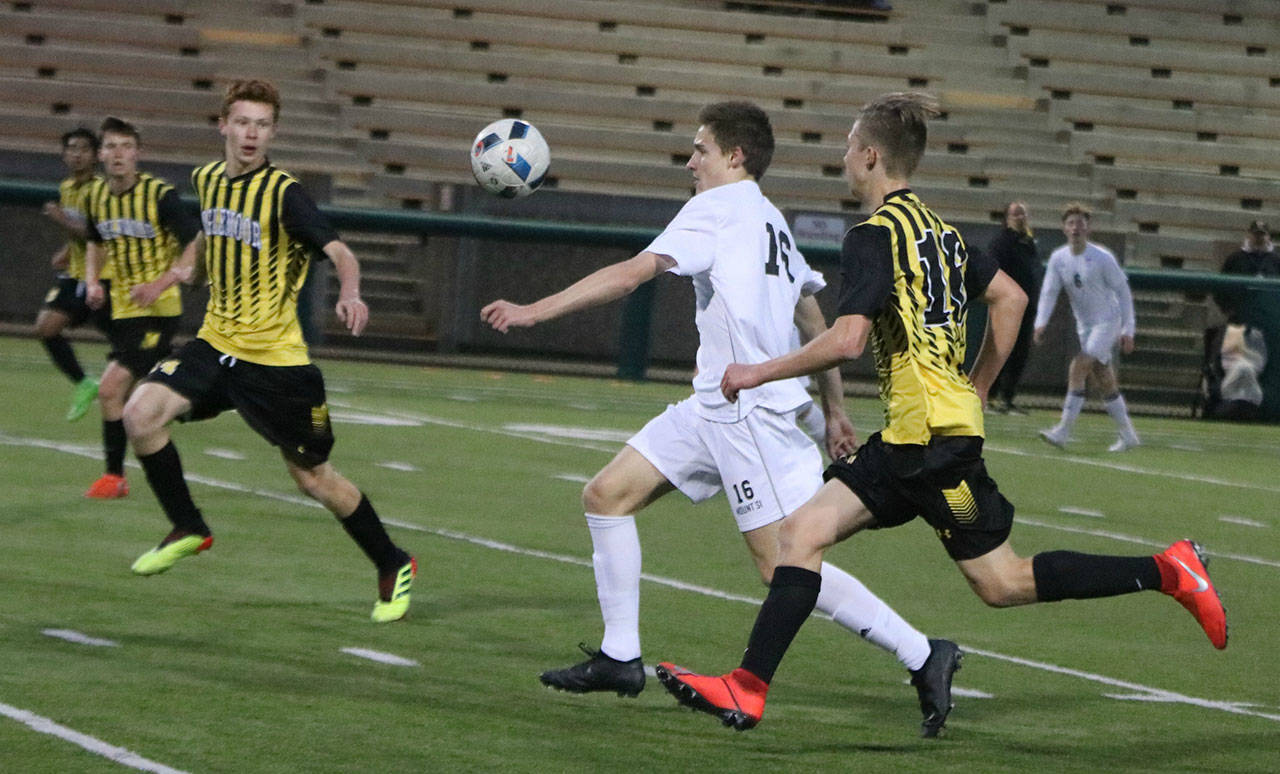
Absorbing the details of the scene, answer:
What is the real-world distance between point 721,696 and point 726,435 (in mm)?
1032

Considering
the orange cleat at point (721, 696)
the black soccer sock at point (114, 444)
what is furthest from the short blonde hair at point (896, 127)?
the black soccer sock at point (114, 444)

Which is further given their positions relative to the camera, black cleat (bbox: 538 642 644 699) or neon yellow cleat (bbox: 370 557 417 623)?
neon yellow cleat (bbox: 370 557 417 623)

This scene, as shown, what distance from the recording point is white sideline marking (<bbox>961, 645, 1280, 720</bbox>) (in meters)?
6.36

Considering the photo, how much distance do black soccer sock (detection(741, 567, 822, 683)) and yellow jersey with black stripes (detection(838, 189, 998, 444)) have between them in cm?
51

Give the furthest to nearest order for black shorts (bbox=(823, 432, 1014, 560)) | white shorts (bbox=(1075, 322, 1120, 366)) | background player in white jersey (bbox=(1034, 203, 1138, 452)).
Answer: white shorts (bbox=(1075, 322, 1120, 366)) < background player in white jersey (bbox=(1034, 203, 1138, 452)) < black shorts (bbox=(823, 432, 1014, 560))

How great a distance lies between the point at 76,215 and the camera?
12.6m

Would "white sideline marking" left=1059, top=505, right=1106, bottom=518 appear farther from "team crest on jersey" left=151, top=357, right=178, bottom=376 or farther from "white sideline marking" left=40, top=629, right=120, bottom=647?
"white sideline marking" left=40, top=629, right=120, bottom=647

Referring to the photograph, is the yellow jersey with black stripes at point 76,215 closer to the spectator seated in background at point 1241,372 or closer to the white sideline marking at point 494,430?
the white sideline marking at point 494,430

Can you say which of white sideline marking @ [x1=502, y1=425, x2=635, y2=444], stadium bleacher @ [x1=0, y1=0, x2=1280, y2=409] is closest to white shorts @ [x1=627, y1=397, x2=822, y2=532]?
white sideline marking @ [x1=502, y1=425, x2=635, y2=444]

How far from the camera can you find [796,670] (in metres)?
6.68

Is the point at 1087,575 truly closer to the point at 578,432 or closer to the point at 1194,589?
the point at 1194,589

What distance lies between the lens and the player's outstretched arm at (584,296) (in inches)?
205

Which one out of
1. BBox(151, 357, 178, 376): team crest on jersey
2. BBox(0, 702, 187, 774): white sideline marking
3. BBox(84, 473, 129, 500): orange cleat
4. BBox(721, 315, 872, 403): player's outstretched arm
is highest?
BBox(721, 315, 872, 403): player's outstretched arm

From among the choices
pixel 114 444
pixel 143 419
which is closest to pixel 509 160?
pixel 143 419
